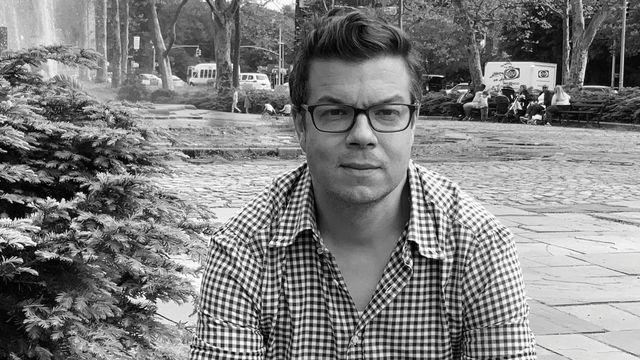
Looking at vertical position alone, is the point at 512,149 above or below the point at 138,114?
below

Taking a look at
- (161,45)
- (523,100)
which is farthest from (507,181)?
(161,45)

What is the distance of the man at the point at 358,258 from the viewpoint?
2018 millimetres

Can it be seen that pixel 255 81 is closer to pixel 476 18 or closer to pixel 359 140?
pixel 476 18

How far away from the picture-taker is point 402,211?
7.13 ft

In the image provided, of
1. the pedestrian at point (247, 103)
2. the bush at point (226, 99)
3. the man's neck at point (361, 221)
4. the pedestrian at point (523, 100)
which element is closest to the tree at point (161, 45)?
the bush at point (226, 99)

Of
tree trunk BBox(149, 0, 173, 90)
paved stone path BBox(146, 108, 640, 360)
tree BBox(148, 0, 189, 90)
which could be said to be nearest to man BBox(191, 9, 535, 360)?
paved stone path BBox(146, 108, 640, 360)

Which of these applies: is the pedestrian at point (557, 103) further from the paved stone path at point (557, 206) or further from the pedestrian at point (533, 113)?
the paved stone path at point (557, 206)

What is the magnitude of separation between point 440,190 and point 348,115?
0.95ft

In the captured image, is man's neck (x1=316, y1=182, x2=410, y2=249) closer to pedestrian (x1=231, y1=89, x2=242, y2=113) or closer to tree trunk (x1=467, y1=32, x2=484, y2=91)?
pedestrian (x1=231, y1=89, x2=242, y2=113)

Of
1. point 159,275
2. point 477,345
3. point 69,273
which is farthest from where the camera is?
point 159,275

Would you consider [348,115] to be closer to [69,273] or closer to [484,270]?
[484,270]

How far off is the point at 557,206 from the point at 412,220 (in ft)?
31.6

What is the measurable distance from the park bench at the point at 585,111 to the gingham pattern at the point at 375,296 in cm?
3209

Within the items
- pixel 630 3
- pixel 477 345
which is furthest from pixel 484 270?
pixel 630 3
